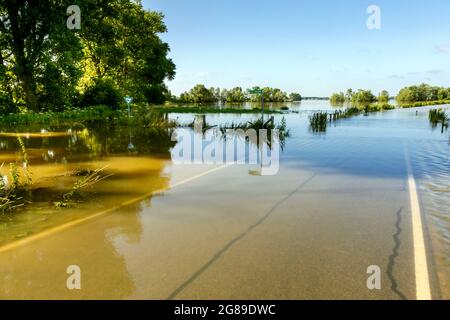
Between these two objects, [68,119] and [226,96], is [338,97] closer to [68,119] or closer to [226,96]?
[226,96]

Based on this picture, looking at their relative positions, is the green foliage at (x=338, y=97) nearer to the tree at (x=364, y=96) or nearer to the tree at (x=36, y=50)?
the tree at (x=364, y=96)

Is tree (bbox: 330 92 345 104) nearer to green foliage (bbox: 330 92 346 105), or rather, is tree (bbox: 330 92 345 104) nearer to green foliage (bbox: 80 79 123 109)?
green foliage (bbox: 330 92 346 105)

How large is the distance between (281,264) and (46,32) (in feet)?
106

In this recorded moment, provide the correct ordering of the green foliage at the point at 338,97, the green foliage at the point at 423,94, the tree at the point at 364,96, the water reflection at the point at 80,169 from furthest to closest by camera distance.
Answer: the green foliage at the point at 338,97, the tree at the point at 364,96, the green foliage at the point at 423,94, the water reflection at the point at 80,169

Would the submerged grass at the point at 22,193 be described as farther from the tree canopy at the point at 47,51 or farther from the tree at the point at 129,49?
the tree at the point at 129,49

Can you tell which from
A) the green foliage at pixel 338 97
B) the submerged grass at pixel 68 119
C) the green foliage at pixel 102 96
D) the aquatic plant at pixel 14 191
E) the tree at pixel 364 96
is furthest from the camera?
the green foliage at pixel 338 97

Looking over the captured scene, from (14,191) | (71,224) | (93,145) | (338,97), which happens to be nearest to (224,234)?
(71,224)

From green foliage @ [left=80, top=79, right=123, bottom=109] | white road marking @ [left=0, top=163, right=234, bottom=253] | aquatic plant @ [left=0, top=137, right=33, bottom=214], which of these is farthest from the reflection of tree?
green foliage @ [left=80, top=79, right=123, bottom=109]

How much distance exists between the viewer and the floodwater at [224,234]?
12.7 feet

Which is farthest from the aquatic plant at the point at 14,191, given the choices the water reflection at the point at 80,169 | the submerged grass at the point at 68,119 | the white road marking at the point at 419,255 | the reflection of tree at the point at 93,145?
the submerged grass at the point at 68,119

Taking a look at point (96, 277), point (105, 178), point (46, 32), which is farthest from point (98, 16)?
point (96, 277)

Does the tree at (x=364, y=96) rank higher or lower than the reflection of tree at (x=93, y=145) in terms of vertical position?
higher

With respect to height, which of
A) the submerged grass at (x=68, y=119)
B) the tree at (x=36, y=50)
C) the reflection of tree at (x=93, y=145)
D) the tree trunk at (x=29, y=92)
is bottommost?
the reflection of tree at (x=93, y=145)

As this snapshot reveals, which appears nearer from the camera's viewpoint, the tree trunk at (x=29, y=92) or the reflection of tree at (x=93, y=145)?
the reflection of tree at (x=93, y=145)
